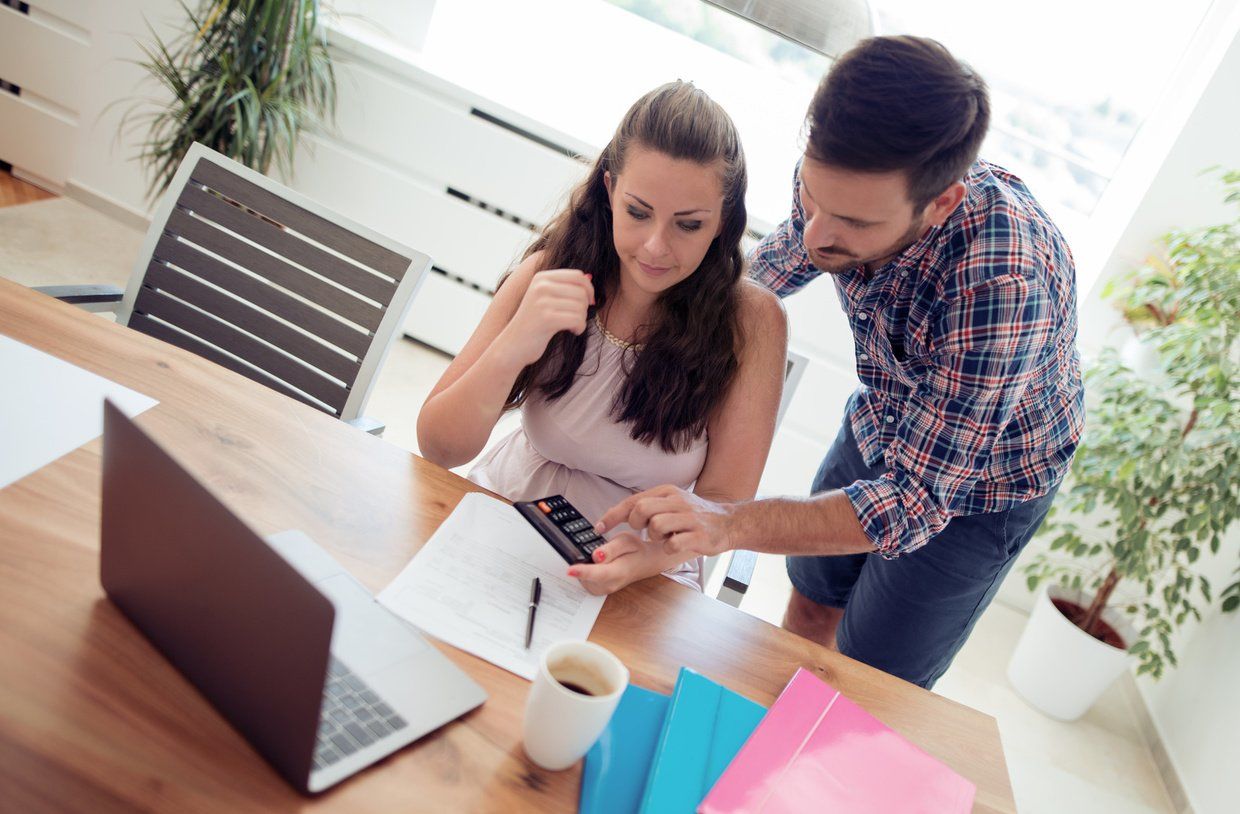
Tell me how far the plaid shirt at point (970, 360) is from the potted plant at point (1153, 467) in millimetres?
947

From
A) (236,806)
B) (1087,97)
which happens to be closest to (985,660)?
(1087,97)

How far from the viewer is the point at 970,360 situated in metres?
1.15

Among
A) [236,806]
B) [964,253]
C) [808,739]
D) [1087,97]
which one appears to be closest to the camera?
[236,806]

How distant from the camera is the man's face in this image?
41.9 inches

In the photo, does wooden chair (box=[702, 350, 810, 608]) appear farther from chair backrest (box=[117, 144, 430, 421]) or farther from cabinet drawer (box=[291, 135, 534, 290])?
cabinet drawer (box=[291, 135, 534, 290])

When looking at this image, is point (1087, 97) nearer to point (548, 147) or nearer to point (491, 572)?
point (548, 147)

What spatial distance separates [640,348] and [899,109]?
53cm

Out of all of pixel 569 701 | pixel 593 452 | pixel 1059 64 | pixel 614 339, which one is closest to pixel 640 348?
pixel 614 339

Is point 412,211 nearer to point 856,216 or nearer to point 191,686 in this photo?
point 856,216

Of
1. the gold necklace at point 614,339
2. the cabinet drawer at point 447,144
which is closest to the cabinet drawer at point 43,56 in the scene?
the cabinet drawer at point 447,144

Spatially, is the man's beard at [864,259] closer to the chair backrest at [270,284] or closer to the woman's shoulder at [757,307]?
the woman's shoulder at [757,307]

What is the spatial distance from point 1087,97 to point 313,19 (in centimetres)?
247

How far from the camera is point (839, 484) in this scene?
180 centimetres

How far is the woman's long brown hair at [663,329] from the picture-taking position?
1338 millimetres
